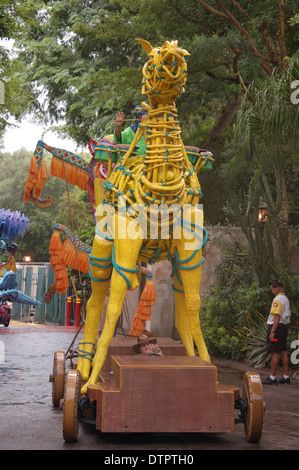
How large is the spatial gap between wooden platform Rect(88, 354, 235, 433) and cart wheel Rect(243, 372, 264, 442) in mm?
162

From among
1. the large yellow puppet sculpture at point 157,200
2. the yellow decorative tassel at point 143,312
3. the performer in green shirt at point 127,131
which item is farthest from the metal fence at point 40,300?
the large yellow puppet sculpture at point 157,200

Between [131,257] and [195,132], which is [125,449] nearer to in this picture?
[131,257]

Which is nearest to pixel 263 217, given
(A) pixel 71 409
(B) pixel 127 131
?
(B) pixel 127 131

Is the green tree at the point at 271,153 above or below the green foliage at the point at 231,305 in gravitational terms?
above

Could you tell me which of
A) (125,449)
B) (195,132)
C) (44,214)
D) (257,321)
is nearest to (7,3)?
(195,132)

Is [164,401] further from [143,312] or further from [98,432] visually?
[143,312]

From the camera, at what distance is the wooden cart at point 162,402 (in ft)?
16.3

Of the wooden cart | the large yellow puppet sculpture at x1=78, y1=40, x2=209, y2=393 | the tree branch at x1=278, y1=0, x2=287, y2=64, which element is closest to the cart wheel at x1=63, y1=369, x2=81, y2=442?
the wooden cart

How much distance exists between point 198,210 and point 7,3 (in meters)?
9.75

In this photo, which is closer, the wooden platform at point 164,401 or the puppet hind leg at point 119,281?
the wooden platform at point 164,401

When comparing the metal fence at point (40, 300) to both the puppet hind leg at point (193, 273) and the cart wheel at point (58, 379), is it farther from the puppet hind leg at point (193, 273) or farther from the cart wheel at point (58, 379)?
the puppet hind leg at point (193, 273)


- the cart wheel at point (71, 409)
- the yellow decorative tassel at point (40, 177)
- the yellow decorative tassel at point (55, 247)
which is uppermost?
the yellow decorative tassel at point (40, 177)
